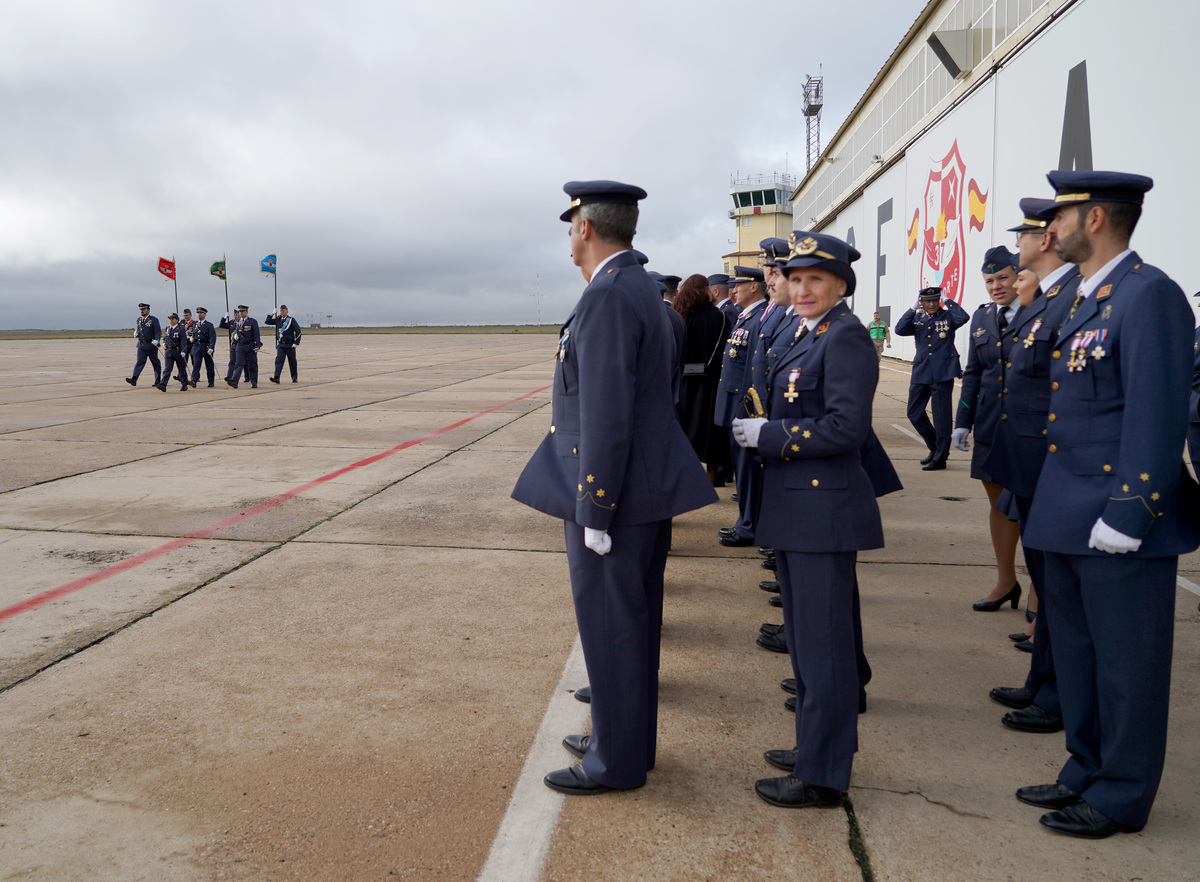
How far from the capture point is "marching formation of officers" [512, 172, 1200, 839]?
2373mm

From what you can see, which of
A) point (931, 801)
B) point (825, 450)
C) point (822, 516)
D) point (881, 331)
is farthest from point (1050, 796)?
point (881, 331)

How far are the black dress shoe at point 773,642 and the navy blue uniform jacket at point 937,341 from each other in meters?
6.09

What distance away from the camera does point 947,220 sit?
2139 cm

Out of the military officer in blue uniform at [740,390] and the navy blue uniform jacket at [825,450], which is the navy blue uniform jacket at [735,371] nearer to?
the military officer in blue uniform at [740,390]

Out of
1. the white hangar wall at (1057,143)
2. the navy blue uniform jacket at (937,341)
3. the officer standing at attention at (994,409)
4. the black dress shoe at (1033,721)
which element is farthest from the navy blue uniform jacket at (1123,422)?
the white hangar wall at (1057,143)

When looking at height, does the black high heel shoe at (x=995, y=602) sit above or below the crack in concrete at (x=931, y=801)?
above

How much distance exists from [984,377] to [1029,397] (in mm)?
916

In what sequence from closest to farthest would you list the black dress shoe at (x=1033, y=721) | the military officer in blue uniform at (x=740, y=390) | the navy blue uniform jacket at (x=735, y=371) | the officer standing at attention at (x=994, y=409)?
the black dress shoe at (x=1033, y=721)
the officer standing at attention at (x=994, y=409)
the military officer in blue uniform at (x=740, y=390)
the navy blue uniform jacket at (x=735, y=371)

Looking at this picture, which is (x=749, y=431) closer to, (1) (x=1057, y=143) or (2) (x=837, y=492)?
(2) (x=837, y=492)

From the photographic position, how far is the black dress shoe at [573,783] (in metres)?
2.71

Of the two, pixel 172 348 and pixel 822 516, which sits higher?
pixel 172 348

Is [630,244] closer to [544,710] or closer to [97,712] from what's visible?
[544,710]

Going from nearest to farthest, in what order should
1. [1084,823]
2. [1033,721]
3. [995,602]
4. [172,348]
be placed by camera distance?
[1084,823], [1033,721], [995,602], [172,348]

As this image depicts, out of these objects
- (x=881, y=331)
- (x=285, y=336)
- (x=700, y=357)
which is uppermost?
(x=881, y=331)
